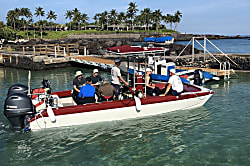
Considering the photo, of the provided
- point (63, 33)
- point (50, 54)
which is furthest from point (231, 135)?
point (63, 33)

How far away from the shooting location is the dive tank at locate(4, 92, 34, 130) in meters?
8.85

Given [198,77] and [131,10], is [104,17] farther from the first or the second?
[198,77]

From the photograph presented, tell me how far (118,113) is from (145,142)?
6.37 feet

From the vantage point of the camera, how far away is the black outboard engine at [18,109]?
8852 millimetres

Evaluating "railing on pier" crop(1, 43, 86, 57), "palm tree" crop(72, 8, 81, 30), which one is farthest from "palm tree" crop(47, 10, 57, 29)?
"railing on pier" crop(1, 43, 86, 57)

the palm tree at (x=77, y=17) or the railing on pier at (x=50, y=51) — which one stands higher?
the palm tree at (x=77, y=17)

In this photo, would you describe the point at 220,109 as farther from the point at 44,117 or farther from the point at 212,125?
the point at 44,117

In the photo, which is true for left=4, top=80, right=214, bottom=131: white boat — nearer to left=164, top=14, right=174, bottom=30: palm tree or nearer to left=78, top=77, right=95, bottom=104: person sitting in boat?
left=78, top=77, right=95, bottom=104: person sitting in boat

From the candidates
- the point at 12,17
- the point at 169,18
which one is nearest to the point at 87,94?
the point at 12,17

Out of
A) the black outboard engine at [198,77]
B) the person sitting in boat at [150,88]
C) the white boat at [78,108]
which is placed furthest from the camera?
the black outboard engine at [198,77]

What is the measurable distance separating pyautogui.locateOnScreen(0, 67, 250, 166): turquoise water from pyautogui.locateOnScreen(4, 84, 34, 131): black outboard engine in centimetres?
52

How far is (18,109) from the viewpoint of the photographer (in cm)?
887

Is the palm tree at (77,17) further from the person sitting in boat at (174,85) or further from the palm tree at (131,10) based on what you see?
the person sitting in boat at (174,85)

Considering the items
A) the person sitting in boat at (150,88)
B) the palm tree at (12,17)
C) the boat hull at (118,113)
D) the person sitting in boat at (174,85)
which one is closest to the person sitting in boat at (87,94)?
the boat hull at (118,113)
